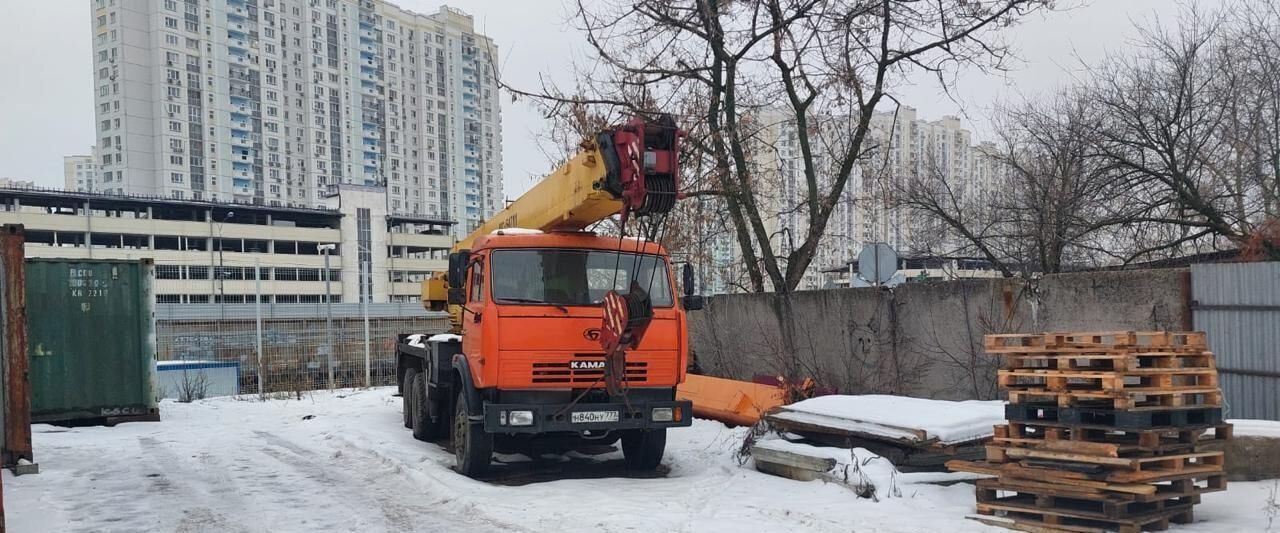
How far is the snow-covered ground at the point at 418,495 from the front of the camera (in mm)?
7250

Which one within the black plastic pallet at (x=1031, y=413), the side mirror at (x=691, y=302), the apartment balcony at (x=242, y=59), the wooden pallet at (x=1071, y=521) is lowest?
the wooden pallet at (x=1071, y=521)

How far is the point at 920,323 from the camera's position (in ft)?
39.7

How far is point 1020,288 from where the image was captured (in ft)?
35.2

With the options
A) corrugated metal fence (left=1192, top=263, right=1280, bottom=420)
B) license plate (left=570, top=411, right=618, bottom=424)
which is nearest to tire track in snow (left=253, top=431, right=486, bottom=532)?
license plate (left=570, top=411, right=618, bottom=424)

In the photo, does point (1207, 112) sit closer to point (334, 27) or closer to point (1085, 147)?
Answer: point (1085, 147)

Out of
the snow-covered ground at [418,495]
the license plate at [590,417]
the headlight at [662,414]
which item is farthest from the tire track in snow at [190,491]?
the headlight at [662,414]

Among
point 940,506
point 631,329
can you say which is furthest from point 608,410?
point 940,506

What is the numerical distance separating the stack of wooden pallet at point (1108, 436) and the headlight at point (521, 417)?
4042 mm

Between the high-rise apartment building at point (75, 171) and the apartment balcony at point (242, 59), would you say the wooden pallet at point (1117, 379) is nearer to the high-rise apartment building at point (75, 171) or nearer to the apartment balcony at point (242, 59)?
the apartment balcony at point (242, 59)

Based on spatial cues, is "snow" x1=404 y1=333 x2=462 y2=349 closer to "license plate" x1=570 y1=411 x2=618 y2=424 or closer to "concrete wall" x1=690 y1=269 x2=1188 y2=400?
"license plate" x1=570 y1=411 x2=618 y2=424

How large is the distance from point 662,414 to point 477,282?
2.39 meters

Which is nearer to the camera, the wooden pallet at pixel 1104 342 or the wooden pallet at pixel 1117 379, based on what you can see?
the wooden pallet at pixel 1117 379

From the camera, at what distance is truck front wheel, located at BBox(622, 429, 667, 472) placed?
9.91 meters

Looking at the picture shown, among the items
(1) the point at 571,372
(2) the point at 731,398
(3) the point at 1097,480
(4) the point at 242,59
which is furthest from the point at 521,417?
(4) the point at 242,59
